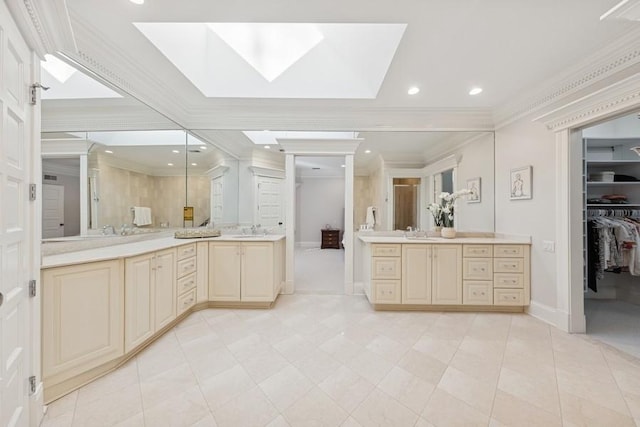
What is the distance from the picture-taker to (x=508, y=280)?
3.02 metres

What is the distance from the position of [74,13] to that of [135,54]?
0.46 m

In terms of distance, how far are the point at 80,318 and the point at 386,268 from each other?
9.23 ft

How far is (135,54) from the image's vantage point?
7.56ft

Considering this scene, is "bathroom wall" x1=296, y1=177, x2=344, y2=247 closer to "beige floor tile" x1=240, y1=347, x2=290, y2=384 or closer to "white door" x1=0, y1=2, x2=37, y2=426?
"beige floor tile" x1=240, y1=347, x2=290, y2=384

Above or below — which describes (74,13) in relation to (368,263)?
above

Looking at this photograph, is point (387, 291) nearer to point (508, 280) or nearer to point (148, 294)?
point (508, 280)

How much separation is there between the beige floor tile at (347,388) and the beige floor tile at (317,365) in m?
0.05

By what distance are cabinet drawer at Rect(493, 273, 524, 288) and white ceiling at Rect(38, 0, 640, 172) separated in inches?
70.3

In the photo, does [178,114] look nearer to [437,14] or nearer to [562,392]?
[437,14]

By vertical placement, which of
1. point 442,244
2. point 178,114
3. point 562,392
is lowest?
point 562,392

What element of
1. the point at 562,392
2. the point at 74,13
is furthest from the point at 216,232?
the point at 562,392

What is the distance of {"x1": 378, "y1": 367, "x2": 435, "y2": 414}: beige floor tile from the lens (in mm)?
1617

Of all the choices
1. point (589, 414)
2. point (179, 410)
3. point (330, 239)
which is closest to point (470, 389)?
point (589, 414)

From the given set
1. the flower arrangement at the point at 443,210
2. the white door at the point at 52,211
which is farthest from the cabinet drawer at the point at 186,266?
the flower arrangement at the point at 443,210
